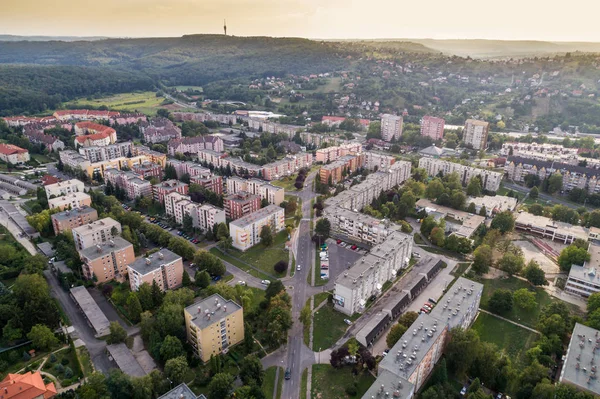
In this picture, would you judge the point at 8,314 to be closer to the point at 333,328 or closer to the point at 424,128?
the point at 333,328

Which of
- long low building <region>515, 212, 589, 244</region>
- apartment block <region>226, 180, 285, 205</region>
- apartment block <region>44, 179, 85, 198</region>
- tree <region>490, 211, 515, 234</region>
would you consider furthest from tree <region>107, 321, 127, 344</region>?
long low building <region>515, 212, 589, 244</region>

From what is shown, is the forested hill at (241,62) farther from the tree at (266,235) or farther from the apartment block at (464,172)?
the tree at (266,235)

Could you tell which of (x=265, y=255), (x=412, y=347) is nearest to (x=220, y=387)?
(x=412, y=347)

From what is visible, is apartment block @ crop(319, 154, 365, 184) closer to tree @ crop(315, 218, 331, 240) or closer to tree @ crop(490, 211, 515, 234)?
tree @ crop(315, 218, 331, 240)

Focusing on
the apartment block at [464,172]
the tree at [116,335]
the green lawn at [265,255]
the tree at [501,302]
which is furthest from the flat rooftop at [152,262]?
the apartment block at [464,172]

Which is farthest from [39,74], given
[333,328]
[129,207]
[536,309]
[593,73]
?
[593,73]

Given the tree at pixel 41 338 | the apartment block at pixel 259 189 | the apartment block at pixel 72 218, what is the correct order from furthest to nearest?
the apartment block at pixel 259 189 < the apartment block at pixel 72 218 < the tree at pixel 41 338
